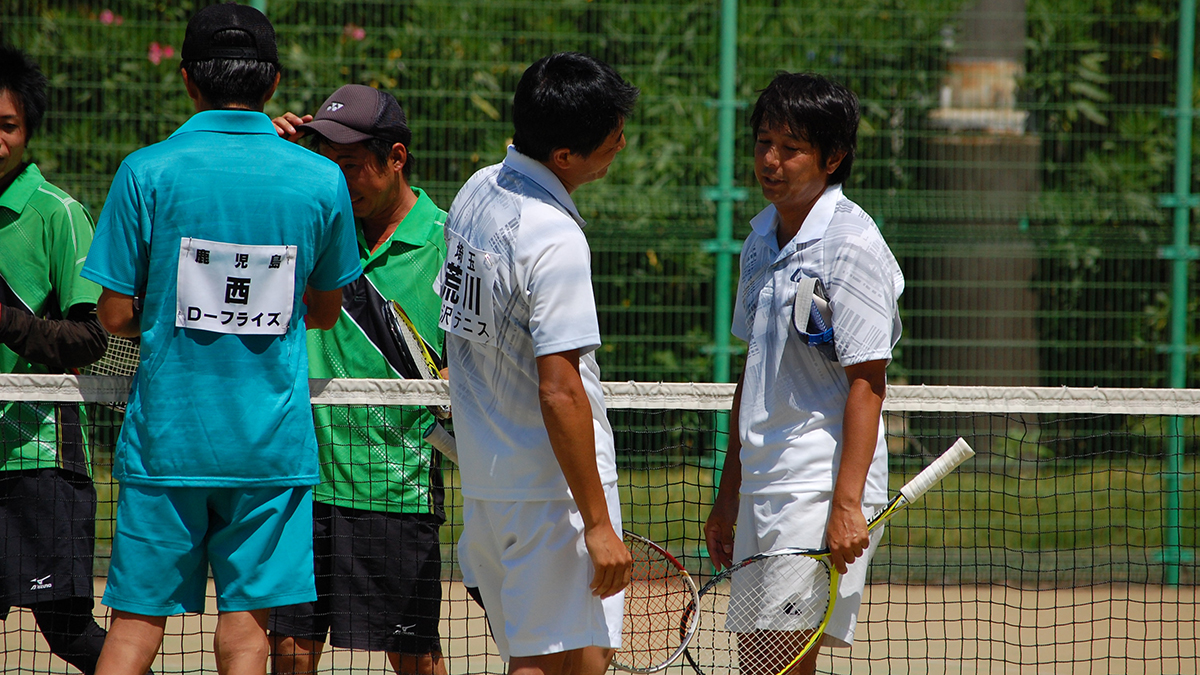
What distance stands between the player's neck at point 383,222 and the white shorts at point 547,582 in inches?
50.6

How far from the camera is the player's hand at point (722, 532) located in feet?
10.7

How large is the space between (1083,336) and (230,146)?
Answer: 5271 mm

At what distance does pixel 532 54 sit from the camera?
6.49 metres

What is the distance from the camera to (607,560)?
2.52 meters

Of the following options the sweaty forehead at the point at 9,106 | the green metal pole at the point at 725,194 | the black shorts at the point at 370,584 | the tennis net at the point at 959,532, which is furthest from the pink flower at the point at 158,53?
the black shorts at the point at 370,584

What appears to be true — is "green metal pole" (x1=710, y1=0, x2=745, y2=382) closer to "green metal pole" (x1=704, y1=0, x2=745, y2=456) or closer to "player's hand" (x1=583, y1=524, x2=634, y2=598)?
"green metal pole" (x1=704, y1=0, x2=745, y2=456)

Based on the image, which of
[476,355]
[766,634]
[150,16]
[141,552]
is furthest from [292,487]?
[150,16]

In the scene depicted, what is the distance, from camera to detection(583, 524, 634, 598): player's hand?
2.51 meters

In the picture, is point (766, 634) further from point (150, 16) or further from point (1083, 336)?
point (150, 16)

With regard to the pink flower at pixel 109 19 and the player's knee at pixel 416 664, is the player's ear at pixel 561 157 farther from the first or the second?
the pink flower at pixel 109 19

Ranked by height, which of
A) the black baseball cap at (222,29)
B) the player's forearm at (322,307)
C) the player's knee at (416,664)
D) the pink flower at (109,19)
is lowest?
the player's knee at (416,664)

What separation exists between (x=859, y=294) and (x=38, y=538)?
8.09 ft

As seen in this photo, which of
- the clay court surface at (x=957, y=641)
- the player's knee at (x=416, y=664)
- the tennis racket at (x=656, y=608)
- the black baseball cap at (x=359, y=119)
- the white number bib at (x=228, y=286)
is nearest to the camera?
the white number bib at (x=228, y=286)

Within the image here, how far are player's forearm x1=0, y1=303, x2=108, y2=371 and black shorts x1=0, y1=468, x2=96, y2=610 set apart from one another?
1.59 ft
